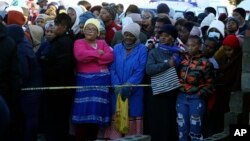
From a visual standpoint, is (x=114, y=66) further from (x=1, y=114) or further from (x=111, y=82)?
(x=1, y=114)

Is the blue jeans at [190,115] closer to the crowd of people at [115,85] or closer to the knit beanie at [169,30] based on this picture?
the crowd of people at [115,85]

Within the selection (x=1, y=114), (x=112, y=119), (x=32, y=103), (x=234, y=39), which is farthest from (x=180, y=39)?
(x=1, y=114)

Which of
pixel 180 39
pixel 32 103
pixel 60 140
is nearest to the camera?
pixel 32 103

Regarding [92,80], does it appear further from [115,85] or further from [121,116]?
[121,116]

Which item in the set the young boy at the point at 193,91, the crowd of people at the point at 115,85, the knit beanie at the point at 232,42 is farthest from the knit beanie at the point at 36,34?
the knit beanie at the point at 232,42

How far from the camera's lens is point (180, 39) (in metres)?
10.2

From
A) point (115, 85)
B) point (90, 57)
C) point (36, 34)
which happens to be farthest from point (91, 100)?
point (36, 34)

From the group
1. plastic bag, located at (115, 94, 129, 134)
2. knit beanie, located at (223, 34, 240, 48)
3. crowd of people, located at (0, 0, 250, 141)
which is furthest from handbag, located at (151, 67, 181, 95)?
knit beanie, located at (223, 34, 240, 48)

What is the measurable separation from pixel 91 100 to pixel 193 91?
1.47 metres

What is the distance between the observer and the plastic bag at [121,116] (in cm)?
884

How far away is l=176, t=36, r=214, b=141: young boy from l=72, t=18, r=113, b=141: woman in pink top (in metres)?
1.06

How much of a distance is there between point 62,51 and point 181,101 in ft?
5.95

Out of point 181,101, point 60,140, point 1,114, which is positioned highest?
point 1,114

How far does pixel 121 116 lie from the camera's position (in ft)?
29.1
